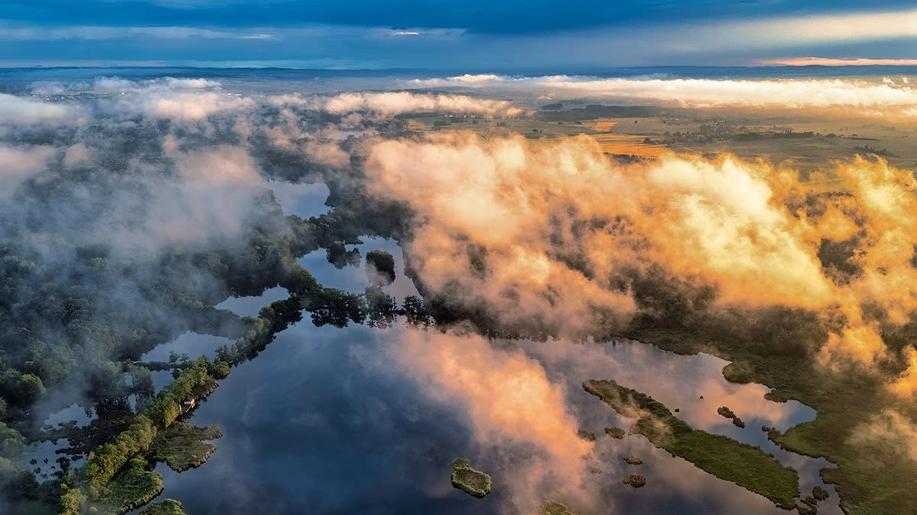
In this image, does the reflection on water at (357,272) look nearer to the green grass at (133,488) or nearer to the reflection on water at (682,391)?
the reflection on water at (682,391)

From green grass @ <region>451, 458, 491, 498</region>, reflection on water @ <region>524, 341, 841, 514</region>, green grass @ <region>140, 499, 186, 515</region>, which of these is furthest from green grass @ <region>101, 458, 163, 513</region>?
reflection on water @ <region>524, 341, 841, 514</region>

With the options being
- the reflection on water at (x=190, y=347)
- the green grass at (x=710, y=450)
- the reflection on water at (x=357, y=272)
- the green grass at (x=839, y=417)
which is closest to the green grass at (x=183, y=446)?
the reflection on water at (x=190, y=347)

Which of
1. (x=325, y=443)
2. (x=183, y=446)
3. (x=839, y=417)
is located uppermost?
(x=839, y=417)

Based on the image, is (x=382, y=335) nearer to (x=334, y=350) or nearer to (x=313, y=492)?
(x=334, y=350)

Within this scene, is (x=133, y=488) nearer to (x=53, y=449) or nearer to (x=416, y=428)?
(x=53, y=449)

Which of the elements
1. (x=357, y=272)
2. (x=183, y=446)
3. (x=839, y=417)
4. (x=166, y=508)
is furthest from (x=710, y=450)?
(x=357, y=272)

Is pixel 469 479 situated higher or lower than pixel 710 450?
lower

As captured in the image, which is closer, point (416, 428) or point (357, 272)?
point (416, 428)
